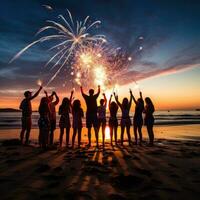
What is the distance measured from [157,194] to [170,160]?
3.16 meters

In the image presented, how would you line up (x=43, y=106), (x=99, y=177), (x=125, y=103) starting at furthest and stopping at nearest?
1. (x=125, y=103)
2. (x=43, y=106)
3. (x=99, y=177)

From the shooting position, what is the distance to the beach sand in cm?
434

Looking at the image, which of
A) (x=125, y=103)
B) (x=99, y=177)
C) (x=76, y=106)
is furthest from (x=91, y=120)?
(x=99, y=177)

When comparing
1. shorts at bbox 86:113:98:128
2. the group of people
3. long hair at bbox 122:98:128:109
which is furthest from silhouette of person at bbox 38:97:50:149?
long hair at bbox 122:98:128:109

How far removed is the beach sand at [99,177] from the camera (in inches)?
171

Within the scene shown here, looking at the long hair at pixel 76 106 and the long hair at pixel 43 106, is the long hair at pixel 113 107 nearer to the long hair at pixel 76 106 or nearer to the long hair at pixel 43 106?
the long hair at pixel 76 106

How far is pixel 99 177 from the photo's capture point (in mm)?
5328

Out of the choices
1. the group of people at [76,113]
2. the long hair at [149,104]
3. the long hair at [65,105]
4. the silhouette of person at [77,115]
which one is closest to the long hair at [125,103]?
the group of people at [76,113]

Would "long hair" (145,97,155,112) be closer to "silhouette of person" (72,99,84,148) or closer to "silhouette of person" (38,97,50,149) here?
"silhouette of person" (72,99,84,148)

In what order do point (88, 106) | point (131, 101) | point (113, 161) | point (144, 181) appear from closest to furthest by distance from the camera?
point (144, 181)
point (113, 161)
point (88, 106)
point (131, 101)

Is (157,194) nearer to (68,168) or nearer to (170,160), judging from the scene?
(68,168)

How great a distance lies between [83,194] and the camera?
14.1ft

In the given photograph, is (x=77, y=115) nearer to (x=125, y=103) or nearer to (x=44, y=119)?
(x=44, y=119)

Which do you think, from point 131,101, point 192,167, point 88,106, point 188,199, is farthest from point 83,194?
point 131,101
